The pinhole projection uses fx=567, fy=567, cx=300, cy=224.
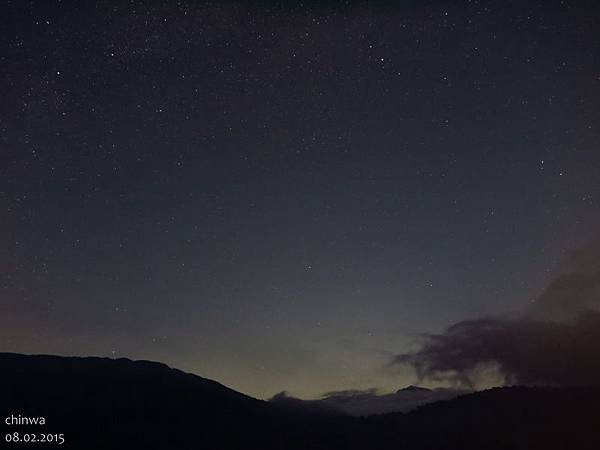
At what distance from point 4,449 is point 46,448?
14639 mm

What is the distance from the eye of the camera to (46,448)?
196625 millimetres

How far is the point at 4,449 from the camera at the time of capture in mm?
196750
